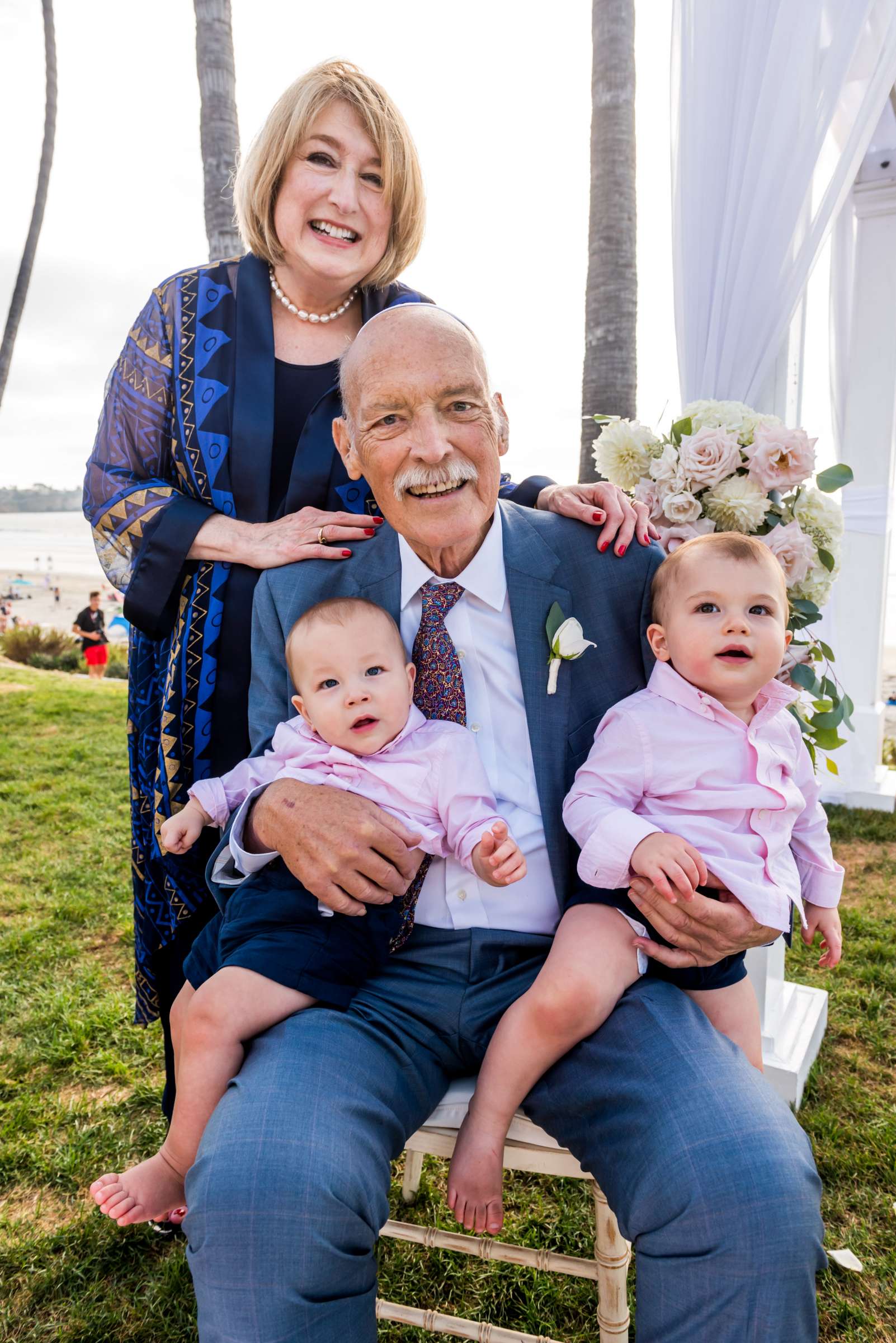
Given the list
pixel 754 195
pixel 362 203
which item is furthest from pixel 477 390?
pixel 754 195

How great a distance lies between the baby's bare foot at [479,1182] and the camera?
162 cm

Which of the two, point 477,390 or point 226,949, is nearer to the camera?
point 226,949

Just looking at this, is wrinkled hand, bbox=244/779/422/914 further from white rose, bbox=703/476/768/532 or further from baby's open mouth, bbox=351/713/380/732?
white rose, bbox=703/476/768/532

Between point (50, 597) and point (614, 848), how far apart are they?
3114 centimetres

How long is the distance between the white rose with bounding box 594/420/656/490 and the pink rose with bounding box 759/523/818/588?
0.42 m

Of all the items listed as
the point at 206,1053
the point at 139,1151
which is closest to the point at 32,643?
the point at 139,1151

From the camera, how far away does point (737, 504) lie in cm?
233

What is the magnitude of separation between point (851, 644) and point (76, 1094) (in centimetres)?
544

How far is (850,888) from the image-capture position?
458cm

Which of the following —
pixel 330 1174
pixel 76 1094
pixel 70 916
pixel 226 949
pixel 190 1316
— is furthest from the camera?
pixel 70 916

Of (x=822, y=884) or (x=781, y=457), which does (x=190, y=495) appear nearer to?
(x=781, y=457)

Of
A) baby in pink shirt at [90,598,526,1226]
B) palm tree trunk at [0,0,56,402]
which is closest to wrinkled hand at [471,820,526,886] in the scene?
baby in pink shirt at [90,598,526,1226]

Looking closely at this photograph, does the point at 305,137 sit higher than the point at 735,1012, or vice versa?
the point at 305,137

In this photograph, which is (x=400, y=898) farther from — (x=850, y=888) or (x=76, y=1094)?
(x=850, y=888)
